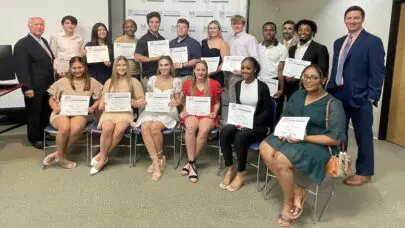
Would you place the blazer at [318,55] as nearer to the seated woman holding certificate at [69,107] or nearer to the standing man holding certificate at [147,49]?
the standing man holding certificate at [147,49]

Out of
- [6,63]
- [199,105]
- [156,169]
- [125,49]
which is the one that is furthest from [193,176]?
[6,63]

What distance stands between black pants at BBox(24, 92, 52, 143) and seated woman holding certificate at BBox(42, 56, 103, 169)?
502 millimetres

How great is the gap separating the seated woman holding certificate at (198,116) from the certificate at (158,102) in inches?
7.7

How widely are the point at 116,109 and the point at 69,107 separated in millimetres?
486

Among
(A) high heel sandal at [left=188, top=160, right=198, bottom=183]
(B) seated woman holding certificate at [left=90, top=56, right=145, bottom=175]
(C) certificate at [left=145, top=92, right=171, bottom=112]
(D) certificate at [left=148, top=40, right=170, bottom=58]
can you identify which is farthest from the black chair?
(A) high heel sandal at [left=188, top=160, right=198, bottom=183]

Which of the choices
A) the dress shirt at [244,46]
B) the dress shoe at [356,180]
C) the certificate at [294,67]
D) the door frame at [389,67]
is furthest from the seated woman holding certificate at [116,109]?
the door frame at [389,67]

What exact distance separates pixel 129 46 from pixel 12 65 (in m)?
1.47

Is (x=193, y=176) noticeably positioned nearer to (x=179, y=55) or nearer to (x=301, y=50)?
(x=179, y=55)

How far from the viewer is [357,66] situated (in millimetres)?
3322

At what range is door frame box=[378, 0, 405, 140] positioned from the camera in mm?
4621

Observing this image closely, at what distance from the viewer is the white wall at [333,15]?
15.9 ft

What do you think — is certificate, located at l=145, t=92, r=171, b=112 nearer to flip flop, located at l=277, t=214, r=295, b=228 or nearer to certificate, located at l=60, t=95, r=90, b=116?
certificate, located at l=60, t=95, r=90, b=116

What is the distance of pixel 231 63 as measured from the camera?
4.27 metres

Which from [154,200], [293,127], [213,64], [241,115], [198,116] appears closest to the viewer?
[293,127]
